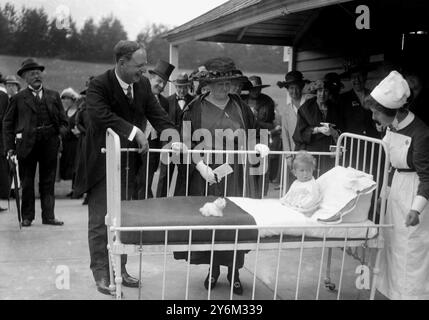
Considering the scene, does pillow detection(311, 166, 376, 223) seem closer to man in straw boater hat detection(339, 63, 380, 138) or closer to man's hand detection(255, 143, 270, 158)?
man's hand detection(255, 143, 270, 158)

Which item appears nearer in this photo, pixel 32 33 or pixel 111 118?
pixel 111 118

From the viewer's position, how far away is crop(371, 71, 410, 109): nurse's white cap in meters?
3.27

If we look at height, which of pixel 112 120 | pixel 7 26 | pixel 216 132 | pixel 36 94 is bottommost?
pixel 216 132

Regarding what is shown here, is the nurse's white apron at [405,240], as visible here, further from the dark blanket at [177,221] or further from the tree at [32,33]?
the tree at [32,33]

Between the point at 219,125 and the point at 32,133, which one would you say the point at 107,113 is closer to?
the point at 219,125

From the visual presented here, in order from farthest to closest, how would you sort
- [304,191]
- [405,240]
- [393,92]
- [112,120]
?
1. [112,120]
2. [304,191]
3. [405,240]
4. [393,92]

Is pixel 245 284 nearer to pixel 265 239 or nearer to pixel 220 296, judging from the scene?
pixel 220 296

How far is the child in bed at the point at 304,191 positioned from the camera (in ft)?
11.8

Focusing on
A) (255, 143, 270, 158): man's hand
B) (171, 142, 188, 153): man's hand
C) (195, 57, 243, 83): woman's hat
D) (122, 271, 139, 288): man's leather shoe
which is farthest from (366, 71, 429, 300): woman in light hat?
(122, 271, 139, 288): man's leather shoe

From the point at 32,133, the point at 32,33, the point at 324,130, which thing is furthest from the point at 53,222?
the point at 32,33

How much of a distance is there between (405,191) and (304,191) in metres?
0.67

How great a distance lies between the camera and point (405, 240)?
3389 mm

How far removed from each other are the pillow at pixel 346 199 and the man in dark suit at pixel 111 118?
4.44 feet
